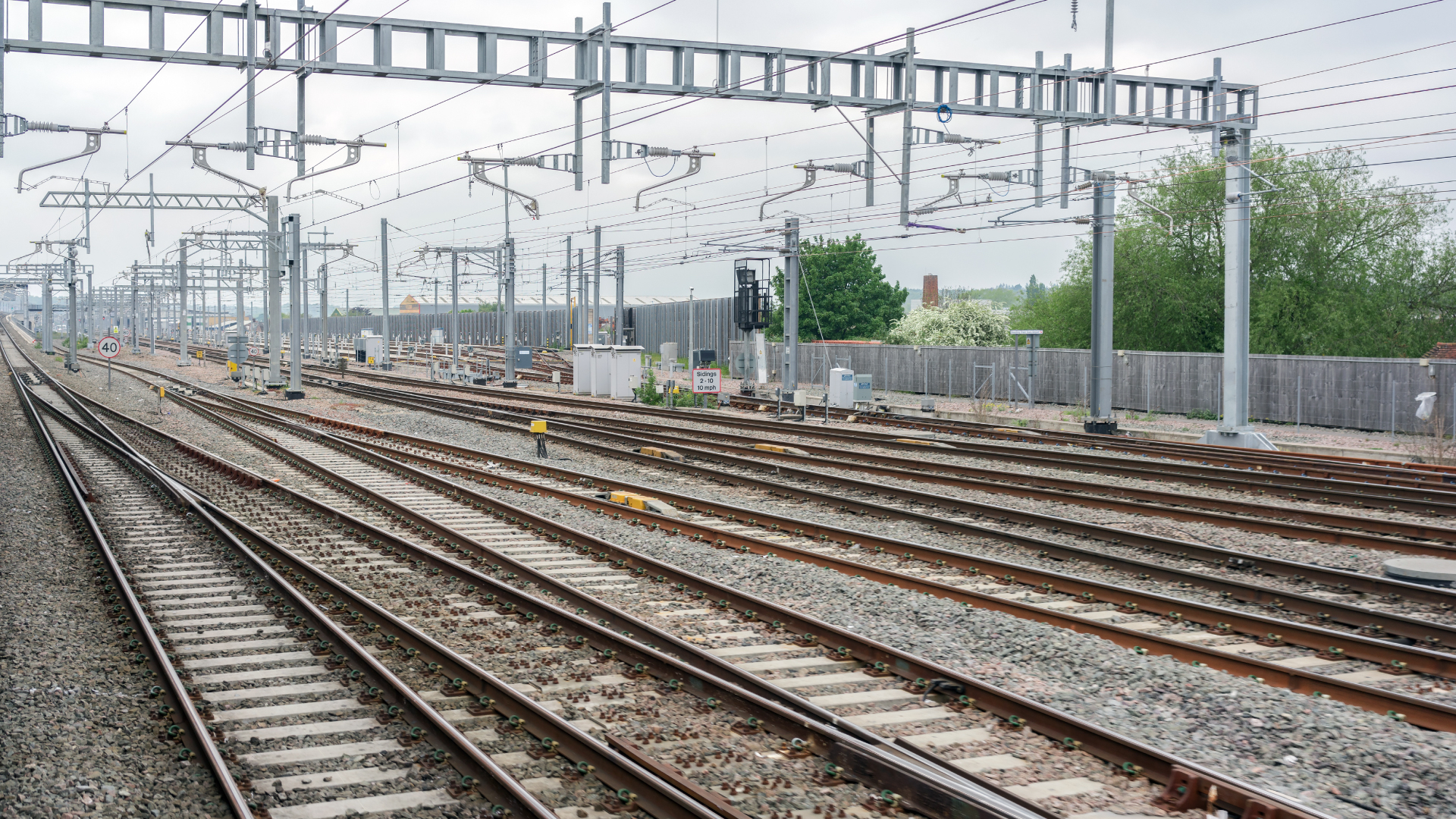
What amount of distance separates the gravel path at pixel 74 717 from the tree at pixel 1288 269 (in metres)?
31.2

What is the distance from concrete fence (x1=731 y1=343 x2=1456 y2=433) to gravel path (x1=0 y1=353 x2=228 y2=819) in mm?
26751

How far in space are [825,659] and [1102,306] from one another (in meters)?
24.4

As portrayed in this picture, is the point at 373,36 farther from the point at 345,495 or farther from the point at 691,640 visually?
the point at 691,640

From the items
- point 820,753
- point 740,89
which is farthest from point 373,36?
point 820,753

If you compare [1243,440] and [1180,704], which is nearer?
[1180,704]

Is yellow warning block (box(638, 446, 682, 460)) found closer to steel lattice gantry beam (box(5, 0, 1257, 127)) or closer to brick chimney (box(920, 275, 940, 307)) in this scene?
steel lattice gantry beam (box(5, 0, 1257, 127))

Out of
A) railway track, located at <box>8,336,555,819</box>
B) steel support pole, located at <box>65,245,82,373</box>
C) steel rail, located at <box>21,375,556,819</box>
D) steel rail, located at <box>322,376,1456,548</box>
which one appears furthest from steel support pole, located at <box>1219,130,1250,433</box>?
steel support pole, located at <box>65,245,82,373</box>

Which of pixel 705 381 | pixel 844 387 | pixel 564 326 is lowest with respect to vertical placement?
pixel 844 387

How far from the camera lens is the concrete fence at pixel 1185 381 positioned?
99.0 ft

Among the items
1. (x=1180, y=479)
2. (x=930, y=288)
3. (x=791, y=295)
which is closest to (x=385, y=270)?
(x=791, y=295)

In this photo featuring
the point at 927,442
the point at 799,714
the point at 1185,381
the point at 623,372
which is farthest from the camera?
the point at 623,372

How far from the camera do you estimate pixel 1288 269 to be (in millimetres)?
43281

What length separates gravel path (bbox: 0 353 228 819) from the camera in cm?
604

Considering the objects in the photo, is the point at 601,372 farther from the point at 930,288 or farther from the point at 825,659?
the point at 930,288
